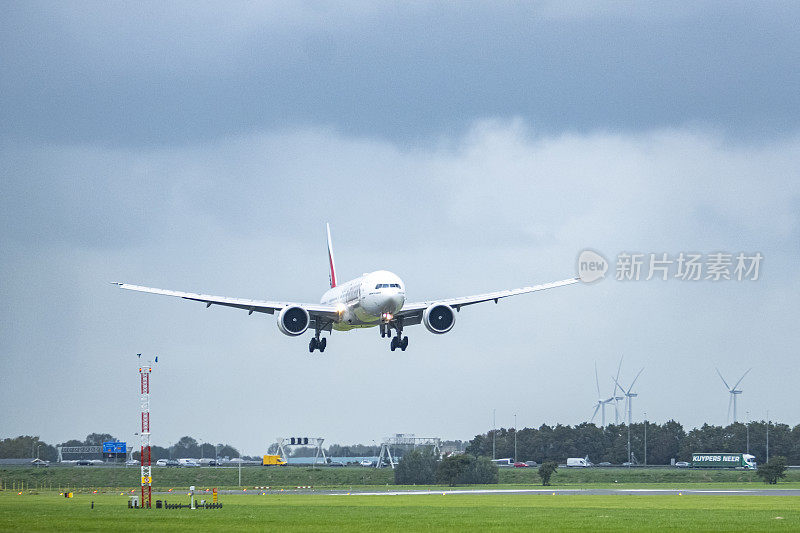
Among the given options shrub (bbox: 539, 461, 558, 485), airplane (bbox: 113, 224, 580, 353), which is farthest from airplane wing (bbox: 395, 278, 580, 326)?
shrub (bbox: 539, 461, 558, 485)

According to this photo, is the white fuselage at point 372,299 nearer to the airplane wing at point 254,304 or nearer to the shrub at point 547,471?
the airplane wing at point 254,304

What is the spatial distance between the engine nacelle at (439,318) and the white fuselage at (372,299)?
4506 millimetres

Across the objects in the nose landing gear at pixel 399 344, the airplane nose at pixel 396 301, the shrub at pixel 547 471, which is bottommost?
the shrub at pixel 547 471

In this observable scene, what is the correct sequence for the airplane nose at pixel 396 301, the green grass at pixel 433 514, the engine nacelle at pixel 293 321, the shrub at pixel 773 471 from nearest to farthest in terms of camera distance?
the green grass at pixel 433 514, the airplane nose at pixel 396 301, the engine nacelle at pixel 293 321, the shrub at pixel 773 471

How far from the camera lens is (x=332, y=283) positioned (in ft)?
510

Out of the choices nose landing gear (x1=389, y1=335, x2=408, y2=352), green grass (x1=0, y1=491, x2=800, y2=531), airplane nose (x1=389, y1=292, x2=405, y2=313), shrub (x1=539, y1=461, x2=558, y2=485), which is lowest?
shrub (x1=539, y1=461, x2=558, y2=485)

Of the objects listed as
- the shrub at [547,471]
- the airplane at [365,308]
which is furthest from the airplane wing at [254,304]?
the shrub at [547,471]

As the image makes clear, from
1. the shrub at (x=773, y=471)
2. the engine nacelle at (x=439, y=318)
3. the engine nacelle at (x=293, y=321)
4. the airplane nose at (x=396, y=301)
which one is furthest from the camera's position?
the shrub at (x=773, y=471)

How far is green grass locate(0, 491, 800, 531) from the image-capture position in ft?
271

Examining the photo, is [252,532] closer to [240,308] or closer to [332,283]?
[240,308]

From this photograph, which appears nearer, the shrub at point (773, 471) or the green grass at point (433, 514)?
the green grass at point (433, 514)

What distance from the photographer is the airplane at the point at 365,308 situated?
338ft

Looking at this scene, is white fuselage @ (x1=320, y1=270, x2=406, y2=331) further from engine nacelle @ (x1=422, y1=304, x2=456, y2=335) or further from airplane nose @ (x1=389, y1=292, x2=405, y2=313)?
engine nacelle @ (x1=422, y1=304, x2=456, y2=335)

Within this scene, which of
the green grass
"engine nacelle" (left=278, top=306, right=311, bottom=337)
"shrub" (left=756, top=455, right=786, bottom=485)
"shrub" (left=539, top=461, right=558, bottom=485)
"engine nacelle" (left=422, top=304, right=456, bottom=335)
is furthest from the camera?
"shrub" (left=539, top=461, right=558, bottom=485)
